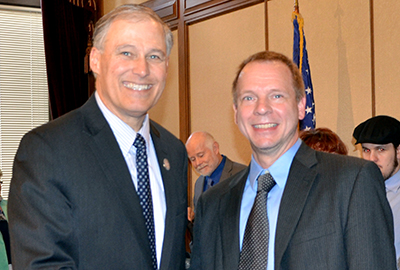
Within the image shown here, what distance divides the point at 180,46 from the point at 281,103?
A: 4.93 m

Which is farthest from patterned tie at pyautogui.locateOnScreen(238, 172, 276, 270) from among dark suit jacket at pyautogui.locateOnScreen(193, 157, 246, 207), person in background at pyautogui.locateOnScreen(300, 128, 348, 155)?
dark suit jacket at pyautogui.locateOnScreen(193, 157, 246, 207)

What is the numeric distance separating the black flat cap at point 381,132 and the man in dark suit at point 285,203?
64.8 inches

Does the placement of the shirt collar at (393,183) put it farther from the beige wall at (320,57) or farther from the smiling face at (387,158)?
the beige wall at (320,57)

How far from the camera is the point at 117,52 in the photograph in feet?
5.98

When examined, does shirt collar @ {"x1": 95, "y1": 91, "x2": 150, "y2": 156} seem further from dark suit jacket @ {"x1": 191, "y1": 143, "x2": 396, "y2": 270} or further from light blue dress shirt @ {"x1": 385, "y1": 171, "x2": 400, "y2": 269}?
light blue dress shirt @ {"x1": 385, "y1": 171, "x2": 400, "y2": 269}

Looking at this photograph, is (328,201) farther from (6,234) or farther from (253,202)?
(6,234)

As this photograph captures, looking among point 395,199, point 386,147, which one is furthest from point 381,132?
point 395,199

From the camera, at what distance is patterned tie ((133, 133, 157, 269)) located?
1.74 metres

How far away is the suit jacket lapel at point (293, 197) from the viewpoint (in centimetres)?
166

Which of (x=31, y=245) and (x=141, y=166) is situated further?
(x=141, y=166)

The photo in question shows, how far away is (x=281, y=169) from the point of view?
184 centimetres

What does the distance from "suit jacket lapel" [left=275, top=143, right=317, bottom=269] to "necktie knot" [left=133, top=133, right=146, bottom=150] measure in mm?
562

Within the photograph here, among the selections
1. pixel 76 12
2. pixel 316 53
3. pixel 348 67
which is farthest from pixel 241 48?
pixel 76 12

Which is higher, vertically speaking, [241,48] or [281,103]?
[241,48]
